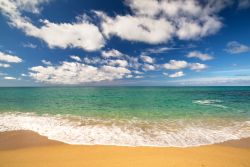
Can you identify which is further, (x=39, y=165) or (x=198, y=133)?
(x=198, y=133)

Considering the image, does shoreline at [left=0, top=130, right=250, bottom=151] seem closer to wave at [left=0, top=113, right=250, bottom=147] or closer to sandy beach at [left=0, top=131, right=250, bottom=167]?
sandy beach at [left=0, top=131, right=250, bottom=167]

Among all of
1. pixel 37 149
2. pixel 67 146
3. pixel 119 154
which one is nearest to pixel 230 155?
pixel 119 154

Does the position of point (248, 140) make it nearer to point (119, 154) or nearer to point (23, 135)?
point (119, 154)

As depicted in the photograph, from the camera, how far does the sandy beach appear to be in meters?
5.61

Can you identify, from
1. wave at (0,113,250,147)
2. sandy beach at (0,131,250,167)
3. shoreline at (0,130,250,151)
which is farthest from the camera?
wave at (0,113,250,147)

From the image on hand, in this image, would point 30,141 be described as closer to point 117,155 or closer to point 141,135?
point 117,155

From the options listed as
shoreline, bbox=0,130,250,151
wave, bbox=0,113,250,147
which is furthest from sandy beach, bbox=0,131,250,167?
wave, bbox=0,113,250,147

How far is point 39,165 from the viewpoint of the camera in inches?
217

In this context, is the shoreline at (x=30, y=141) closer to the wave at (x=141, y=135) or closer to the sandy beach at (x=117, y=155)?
the sandy beach at (x=117, y=155)

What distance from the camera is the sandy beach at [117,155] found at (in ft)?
18.4

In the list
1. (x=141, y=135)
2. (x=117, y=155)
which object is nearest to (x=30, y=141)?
(x=117, y=155)

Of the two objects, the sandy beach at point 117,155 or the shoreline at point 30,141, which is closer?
the sandy beach at point 117,155

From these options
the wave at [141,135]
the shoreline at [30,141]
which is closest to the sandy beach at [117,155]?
the shoreline at [30,141]

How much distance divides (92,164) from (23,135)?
19.9 ft
